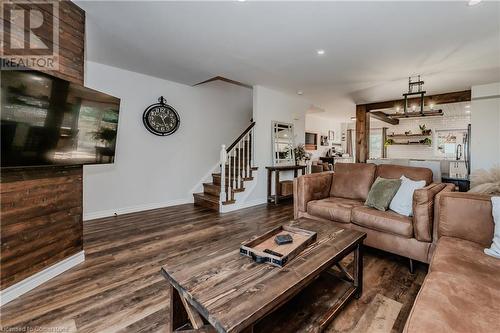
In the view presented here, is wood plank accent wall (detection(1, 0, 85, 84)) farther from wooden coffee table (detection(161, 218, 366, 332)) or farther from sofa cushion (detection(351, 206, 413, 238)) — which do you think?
sofa cushion (detection(351, 206, 413, 238))

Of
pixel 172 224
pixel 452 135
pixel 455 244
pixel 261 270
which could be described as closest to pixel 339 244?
pixel 261 270

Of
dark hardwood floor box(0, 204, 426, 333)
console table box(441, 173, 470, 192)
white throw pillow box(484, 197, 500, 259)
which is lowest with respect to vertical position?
dark hardwood floor box(0, 204, 426, 333)

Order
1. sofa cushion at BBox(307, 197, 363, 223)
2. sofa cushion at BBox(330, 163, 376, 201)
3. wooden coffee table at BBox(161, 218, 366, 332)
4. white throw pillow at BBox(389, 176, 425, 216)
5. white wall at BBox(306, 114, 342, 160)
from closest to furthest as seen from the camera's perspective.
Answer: wooden coffee table at BBox(161, 218, 366, 332) → white throw pillow at BBox(389, 176, 425, 216) → sofa cushion at BBox(307, 197, 363, 223) → sofa cushion at BBox(330, 163, 376, 201) → white wall at BBox(306, 114, 342, 160)

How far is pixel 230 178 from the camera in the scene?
15.1 ft

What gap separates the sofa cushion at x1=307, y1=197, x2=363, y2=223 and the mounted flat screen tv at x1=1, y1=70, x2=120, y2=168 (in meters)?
2.56

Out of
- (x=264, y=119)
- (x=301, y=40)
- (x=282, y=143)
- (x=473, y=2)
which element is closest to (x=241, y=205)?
(x=282, y=143)

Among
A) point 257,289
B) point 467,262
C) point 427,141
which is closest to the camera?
point 257,289

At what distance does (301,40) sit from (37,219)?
10.4 feet

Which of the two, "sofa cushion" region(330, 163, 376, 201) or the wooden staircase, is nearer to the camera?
"sofa cushion" region(330, 163, 376, 201)

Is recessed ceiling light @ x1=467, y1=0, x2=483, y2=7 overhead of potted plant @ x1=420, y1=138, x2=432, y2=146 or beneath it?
overhead

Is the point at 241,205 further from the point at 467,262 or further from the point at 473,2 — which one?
the point at 473,2

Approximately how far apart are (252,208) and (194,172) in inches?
58.8

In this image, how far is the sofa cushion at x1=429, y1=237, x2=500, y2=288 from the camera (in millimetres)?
1244

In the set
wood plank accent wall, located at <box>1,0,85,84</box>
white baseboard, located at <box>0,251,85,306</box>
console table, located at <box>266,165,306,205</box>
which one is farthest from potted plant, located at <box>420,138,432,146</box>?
white baseboard, located at <box>0,251,85,306</box>
